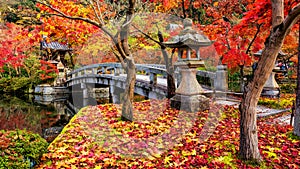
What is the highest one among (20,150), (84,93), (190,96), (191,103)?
(190,96)

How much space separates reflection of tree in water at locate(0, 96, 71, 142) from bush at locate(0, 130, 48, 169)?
5157mm

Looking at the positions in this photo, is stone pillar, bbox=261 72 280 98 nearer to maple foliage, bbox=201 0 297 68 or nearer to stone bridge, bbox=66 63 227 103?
maple foliage, bbox=201 0 297 68

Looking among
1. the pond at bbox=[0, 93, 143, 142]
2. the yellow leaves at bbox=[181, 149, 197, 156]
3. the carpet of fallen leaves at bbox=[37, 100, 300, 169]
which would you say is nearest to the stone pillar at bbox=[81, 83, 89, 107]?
the pond at bbox=[0, 93, 143, 142]

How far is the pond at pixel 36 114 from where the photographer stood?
11891mm

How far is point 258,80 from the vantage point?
3.88 m

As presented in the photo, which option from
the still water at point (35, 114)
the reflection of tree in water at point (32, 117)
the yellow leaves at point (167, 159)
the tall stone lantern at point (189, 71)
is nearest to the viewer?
the yellow leaves at point (167, 159)

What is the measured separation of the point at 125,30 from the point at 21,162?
14.5 ft

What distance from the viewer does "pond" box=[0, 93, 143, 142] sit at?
39.0 ft

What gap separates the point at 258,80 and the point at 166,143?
252 cm

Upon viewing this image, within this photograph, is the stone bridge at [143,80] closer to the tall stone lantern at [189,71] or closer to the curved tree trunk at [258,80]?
the tall stone lantern at [189,71]

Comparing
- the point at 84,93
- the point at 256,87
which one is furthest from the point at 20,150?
the point at 84,93

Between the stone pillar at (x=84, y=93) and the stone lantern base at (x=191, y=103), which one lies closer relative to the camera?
the stone lantern base at (x=191, y=103)

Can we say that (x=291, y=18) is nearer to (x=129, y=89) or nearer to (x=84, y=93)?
(x=129, y=89)

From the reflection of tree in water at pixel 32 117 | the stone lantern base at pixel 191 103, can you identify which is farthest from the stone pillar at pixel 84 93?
the stone lantern base at pixel 191 103
